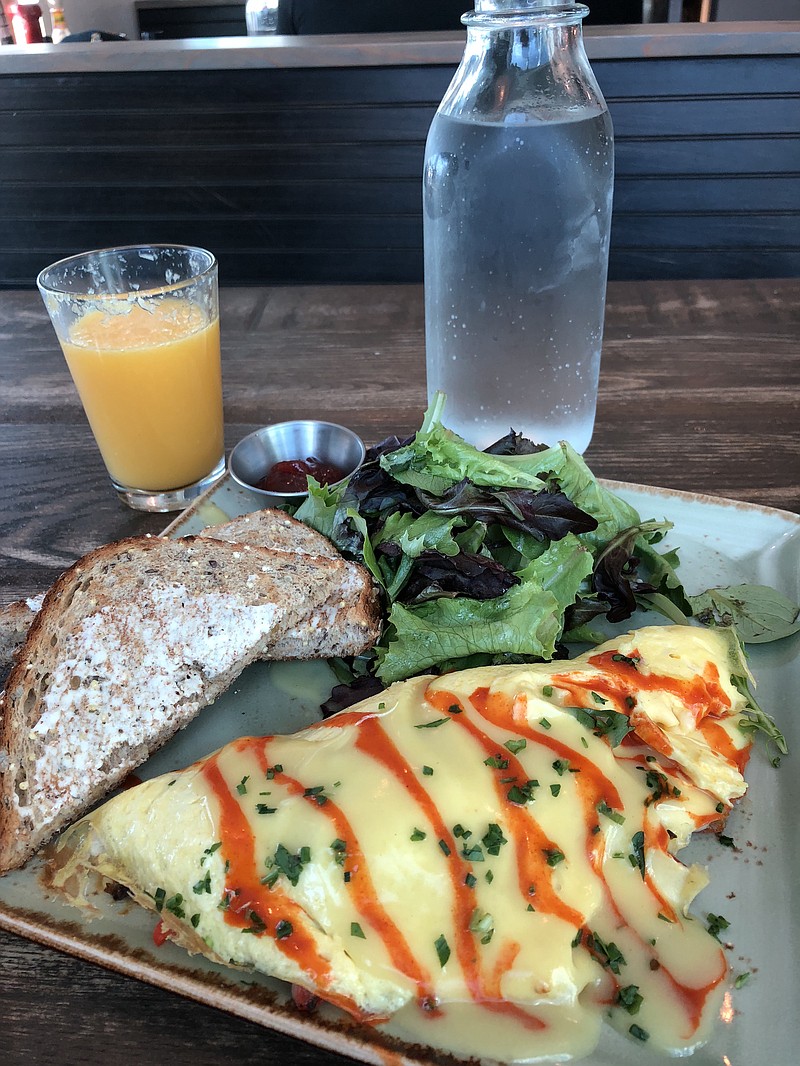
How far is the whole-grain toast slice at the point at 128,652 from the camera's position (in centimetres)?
134

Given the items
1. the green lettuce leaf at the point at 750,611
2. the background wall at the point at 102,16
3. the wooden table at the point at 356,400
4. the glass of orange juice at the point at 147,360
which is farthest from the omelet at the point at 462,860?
the background wall at the point at 102,16

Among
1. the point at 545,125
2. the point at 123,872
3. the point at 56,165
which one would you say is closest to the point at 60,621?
the point at 123,872

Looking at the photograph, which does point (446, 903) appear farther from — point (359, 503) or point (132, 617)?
point (359, 503)

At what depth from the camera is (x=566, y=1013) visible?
106 cm

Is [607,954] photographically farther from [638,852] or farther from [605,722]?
[605,722]

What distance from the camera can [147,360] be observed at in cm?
204

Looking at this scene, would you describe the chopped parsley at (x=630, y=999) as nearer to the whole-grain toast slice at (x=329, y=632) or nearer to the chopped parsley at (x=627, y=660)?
the chopped parsley at (x=627, y=660)

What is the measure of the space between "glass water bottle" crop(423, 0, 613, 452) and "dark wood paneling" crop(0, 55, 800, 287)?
3.04 m

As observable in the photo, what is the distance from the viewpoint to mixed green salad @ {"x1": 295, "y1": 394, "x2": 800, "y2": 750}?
5.31 feet

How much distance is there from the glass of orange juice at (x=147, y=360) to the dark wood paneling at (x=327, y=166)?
9.69 feet

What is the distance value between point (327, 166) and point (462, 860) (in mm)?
4664

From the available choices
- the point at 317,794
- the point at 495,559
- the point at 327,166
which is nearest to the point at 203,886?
the point at 317,794

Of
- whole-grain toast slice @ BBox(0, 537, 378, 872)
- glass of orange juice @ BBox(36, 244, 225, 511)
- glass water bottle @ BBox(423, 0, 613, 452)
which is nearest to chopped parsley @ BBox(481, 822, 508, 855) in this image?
whole-grain toast slice @ BBox(0, 537, 378, 872)

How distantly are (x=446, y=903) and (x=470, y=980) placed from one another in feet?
0.32
